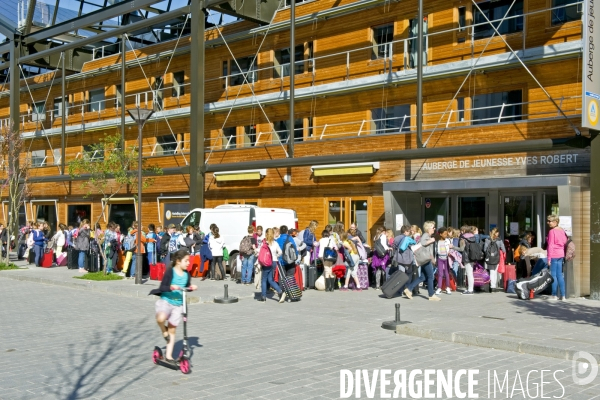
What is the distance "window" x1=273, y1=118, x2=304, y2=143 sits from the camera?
27781 millimetres

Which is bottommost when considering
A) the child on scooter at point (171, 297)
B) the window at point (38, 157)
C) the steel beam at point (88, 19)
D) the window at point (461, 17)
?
the child on scooter at point (171, 297)

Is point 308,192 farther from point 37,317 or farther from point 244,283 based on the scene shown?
point 37,317

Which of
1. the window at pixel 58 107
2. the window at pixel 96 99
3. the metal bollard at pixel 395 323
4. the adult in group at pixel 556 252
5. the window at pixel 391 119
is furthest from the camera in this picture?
the window at pixel 58 107

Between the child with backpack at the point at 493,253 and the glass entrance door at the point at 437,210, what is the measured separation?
5.61m

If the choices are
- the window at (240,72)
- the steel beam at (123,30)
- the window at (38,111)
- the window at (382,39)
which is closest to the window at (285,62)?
the window at (240,72)

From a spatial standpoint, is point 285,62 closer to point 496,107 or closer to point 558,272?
point 496,107

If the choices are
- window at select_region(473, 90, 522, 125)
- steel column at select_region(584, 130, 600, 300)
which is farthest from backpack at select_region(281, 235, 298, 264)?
window at select_region(473, 90, 522, 125)

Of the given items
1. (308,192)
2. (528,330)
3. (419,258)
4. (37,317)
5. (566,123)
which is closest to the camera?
(528,330)

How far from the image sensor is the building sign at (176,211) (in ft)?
98.8

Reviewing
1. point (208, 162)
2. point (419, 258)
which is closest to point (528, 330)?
point (419, 258)

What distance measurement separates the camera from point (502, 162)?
19938 mm

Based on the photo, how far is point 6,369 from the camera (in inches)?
334

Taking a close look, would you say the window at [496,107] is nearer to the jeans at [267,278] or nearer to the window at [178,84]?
A: the jeans at [267,278]

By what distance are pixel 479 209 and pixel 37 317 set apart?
45.0ft
